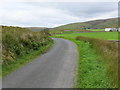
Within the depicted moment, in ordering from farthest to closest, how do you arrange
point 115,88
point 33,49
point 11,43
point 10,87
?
1. point 33,49
2. point 11,43
3. point 10,87
4. point 115,88

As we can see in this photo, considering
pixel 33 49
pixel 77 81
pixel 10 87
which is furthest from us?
pixel 33 49

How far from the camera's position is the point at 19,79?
18.9 ft

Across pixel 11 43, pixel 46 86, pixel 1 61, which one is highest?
pixel 11 43

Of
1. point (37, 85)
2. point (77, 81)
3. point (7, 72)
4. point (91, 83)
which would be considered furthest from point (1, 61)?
point (91, 83)

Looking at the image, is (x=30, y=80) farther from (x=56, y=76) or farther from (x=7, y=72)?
(x=7, y=72)

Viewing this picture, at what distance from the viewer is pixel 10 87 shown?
5.01 m

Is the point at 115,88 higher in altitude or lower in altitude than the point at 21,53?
lower

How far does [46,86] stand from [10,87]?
1475mm

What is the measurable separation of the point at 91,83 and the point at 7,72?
4400 millimetres

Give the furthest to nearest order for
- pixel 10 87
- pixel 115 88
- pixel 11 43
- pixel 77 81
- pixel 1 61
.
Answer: pixel 11 43 → pixel 1 61 → pixel 77 81 → pixel 10 87 → pixel 115 88

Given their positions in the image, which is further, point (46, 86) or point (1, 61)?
point (1, 61)

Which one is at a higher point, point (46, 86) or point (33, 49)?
point (33, 49)

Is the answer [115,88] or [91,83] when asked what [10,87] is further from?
[115,88]

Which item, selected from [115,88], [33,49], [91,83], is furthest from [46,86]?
[33,49]
